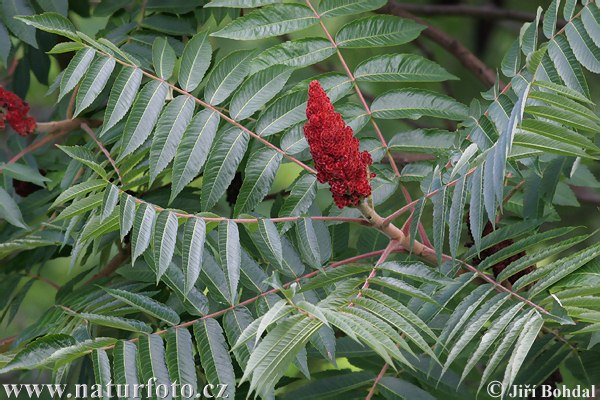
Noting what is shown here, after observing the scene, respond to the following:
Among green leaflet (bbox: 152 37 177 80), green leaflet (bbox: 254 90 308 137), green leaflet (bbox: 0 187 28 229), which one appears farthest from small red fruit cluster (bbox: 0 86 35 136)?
green leaflet (bbox: 254 90 308 137)

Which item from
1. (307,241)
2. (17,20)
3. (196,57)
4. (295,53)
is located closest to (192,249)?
(307,241)

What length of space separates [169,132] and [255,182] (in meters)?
0.23

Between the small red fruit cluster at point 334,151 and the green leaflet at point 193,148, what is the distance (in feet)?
1.11

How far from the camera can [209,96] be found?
2.07 meters

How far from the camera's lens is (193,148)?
195 cm

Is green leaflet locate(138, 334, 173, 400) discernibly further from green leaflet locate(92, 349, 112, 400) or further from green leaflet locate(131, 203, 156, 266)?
green leaflet locate(131, 203, 156, 266)

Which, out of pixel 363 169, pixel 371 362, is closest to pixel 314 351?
pixel 371 362

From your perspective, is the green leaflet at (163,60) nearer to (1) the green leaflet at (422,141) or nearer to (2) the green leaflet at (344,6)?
(2) the green leaflet at (344,6)

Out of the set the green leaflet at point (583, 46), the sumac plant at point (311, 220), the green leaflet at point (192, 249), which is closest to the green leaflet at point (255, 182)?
the sumac plant at point (311, 220)

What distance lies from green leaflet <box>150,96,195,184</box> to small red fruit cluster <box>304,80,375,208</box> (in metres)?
0.38

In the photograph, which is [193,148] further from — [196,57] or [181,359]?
[181,359]

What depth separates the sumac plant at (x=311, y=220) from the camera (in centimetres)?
168

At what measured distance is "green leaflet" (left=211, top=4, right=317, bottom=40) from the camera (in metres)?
2.15

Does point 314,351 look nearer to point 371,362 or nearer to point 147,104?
point 371,362
